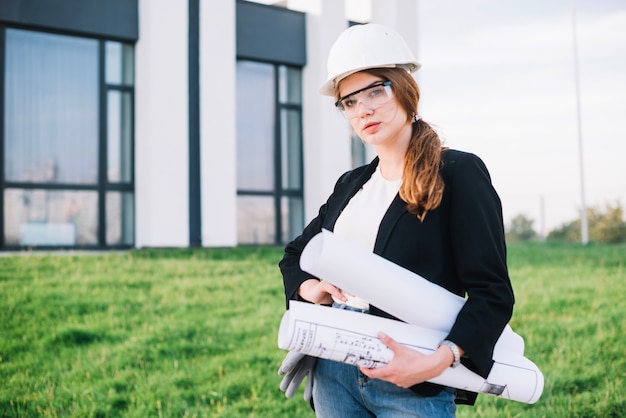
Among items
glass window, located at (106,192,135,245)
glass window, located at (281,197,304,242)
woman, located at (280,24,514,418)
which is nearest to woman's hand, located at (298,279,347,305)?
woman, located at (280,24,514,418)

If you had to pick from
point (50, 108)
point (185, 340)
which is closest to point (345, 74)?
point (185, 340)

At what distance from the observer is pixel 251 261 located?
8.80m

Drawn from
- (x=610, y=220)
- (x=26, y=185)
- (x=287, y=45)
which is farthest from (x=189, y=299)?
(x=610, y=220)

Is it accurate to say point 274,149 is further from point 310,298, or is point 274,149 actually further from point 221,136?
point 310,298

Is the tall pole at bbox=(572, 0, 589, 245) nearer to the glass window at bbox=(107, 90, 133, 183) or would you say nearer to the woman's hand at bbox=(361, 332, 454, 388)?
the glass window at bbox=(107, 90, 133, 183)

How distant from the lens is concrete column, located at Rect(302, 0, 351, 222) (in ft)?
40.1

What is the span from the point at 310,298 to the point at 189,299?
5023mm

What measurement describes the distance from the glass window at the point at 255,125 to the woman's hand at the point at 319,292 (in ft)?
33.7

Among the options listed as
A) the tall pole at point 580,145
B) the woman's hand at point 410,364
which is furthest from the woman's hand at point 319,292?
the tall pole at point 580,145

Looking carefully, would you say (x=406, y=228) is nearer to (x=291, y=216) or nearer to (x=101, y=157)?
(x=101, y=157)

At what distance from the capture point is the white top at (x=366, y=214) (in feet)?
6.13

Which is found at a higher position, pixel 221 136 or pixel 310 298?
pixel 221 136

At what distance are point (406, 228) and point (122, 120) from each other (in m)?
9.96

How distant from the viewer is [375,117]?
184 centimetres
